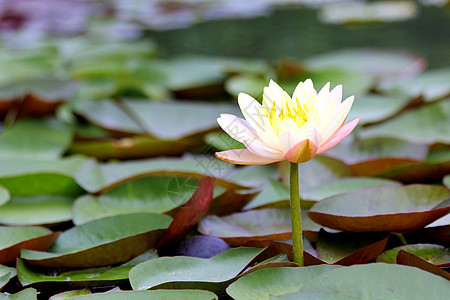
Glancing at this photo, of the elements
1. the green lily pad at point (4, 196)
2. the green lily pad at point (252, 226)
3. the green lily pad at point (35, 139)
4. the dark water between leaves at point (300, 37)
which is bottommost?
the green lily pad at point (252, 226)

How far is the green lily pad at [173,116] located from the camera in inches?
52.1

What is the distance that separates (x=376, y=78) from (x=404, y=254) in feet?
3.82

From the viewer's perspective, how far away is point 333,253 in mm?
714

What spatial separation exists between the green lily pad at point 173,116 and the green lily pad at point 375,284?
76cm

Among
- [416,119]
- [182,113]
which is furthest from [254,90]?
[416,119]

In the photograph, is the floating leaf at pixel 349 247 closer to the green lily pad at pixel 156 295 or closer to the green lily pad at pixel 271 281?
the green lily pad at pixel 271 281

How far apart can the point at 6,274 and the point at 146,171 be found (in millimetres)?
351

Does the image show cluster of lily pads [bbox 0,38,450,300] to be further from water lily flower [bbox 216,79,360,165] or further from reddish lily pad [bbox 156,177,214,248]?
water lily flower [bbox 216,79,360,165]

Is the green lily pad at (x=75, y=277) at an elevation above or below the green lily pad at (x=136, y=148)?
below

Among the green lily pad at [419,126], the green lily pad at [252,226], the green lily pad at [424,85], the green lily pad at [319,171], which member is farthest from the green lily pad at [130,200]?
the green lily pad at [424,85]

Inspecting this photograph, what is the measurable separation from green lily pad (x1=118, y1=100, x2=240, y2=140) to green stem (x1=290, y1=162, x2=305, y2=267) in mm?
672

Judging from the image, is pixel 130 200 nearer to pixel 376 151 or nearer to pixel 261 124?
pixel 261 124

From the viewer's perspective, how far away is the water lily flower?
580mm

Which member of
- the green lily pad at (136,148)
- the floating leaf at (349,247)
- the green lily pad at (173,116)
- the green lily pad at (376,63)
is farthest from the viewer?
the green lily pad at (376,63)
